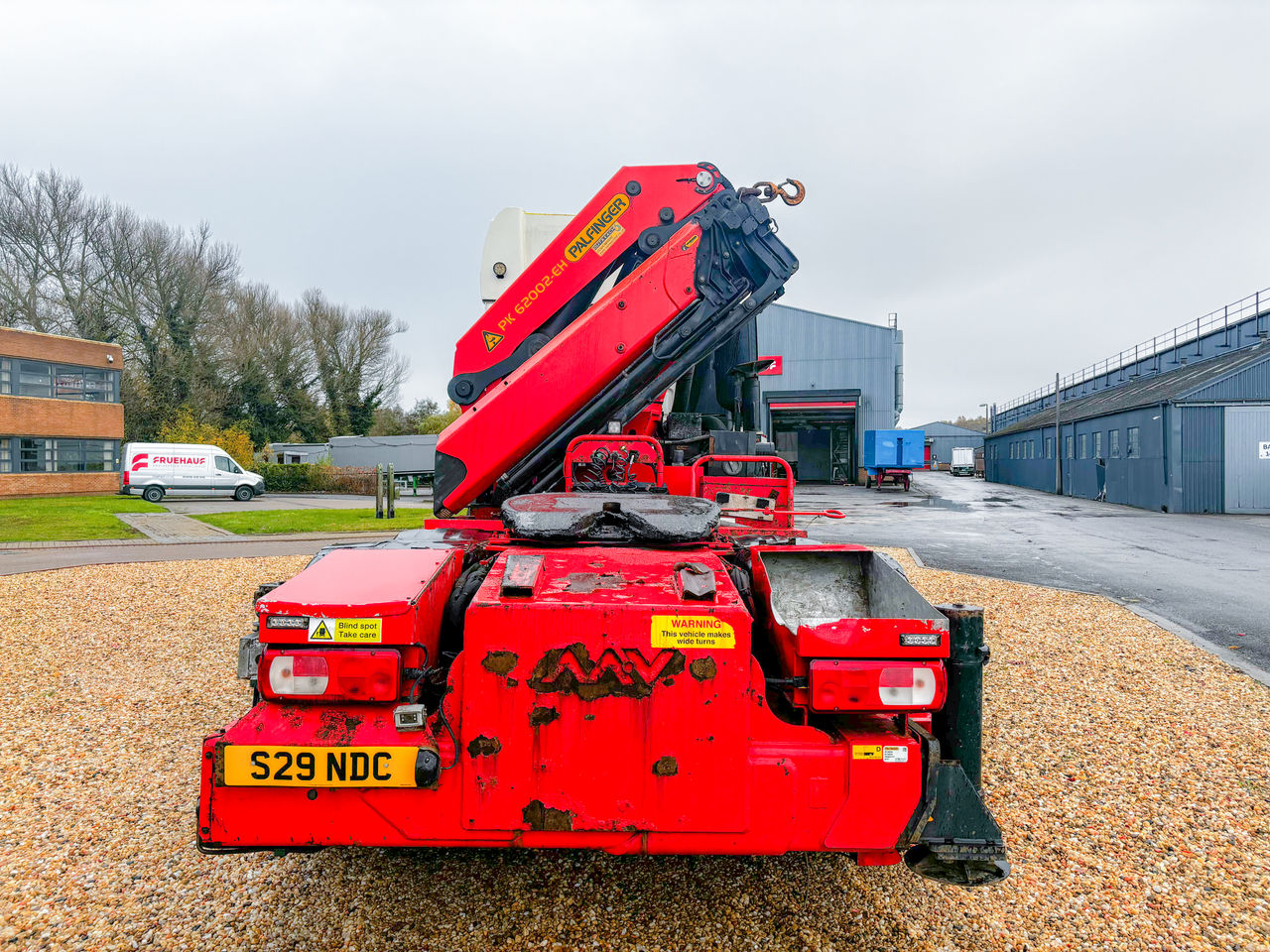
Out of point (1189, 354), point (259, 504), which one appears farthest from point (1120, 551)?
point (1189, 354)

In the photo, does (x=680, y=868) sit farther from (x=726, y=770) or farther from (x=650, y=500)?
(x=650, y=500)

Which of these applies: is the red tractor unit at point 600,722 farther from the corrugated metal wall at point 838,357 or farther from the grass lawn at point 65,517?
the corrugated metal wall at point 838,357

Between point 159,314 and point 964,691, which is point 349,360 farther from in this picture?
point 964,691

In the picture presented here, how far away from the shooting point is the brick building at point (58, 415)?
2316 centimetres

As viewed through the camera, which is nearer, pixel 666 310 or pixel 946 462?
pixel 666 310

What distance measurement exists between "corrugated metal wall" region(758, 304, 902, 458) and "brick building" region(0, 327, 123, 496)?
83.6ft

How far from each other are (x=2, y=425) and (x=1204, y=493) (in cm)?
3649

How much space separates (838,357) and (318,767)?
3193 centimetres

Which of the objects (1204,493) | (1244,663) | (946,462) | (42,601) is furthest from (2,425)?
(946,462)

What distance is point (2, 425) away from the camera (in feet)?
74.8

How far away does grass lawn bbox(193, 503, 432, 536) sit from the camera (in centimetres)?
1441

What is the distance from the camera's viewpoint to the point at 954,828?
2.06 m

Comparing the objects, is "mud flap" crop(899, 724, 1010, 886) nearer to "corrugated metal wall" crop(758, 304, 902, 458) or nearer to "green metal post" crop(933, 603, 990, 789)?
"green metal post" crop(933, 603, 990, 789)

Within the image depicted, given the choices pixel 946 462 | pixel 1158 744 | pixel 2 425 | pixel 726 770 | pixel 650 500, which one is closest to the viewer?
pixel 726 770
